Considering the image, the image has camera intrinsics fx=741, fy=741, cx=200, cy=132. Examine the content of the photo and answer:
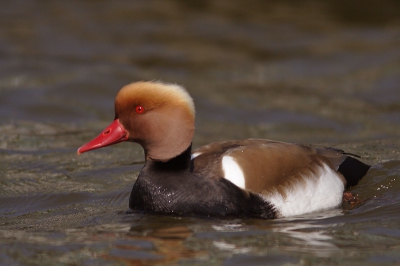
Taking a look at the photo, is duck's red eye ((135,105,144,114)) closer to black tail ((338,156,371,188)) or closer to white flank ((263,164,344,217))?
white flank ((263,164,344,217))

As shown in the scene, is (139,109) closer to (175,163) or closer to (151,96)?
(151,96)

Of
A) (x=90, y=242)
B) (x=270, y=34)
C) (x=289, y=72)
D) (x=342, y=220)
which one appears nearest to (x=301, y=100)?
(x=289, y=72)

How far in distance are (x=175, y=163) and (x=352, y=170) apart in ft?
5.75

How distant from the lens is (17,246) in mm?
4777

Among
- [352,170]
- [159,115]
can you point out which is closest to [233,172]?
[159,115]

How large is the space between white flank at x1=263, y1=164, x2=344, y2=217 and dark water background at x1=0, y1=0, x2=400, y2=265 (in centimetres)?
12

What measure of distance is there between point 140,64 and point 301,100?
8.55 feet

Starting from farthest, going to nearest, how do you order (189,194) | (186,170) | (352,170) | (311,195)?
(352,170) → (311,195) → (186,170) → (189,194)

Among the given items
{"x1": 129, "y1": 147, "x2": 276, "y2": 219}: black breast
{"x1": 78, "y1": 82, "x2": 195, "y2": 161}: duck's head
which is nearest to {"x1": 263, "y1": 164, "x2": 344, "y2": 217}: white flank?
{"x1": 129, "y1": 147, "x2": 276, "y2": 219}: black breast

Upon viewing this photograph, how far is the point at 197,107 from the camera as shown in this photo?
32.9ft

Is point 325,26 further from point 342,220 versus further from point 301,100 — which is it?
point 342,220

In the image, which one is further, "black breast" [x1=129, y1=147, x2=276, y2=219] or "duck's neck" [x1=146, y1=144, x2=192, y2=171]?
"duck's neck" [x1=146, y1=144, x2=192, y2=171]

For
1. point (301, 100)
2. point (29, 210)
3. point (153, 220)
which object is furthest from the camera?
point (301, 100)

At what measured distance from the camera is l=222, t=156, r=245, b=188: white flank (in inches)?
209
